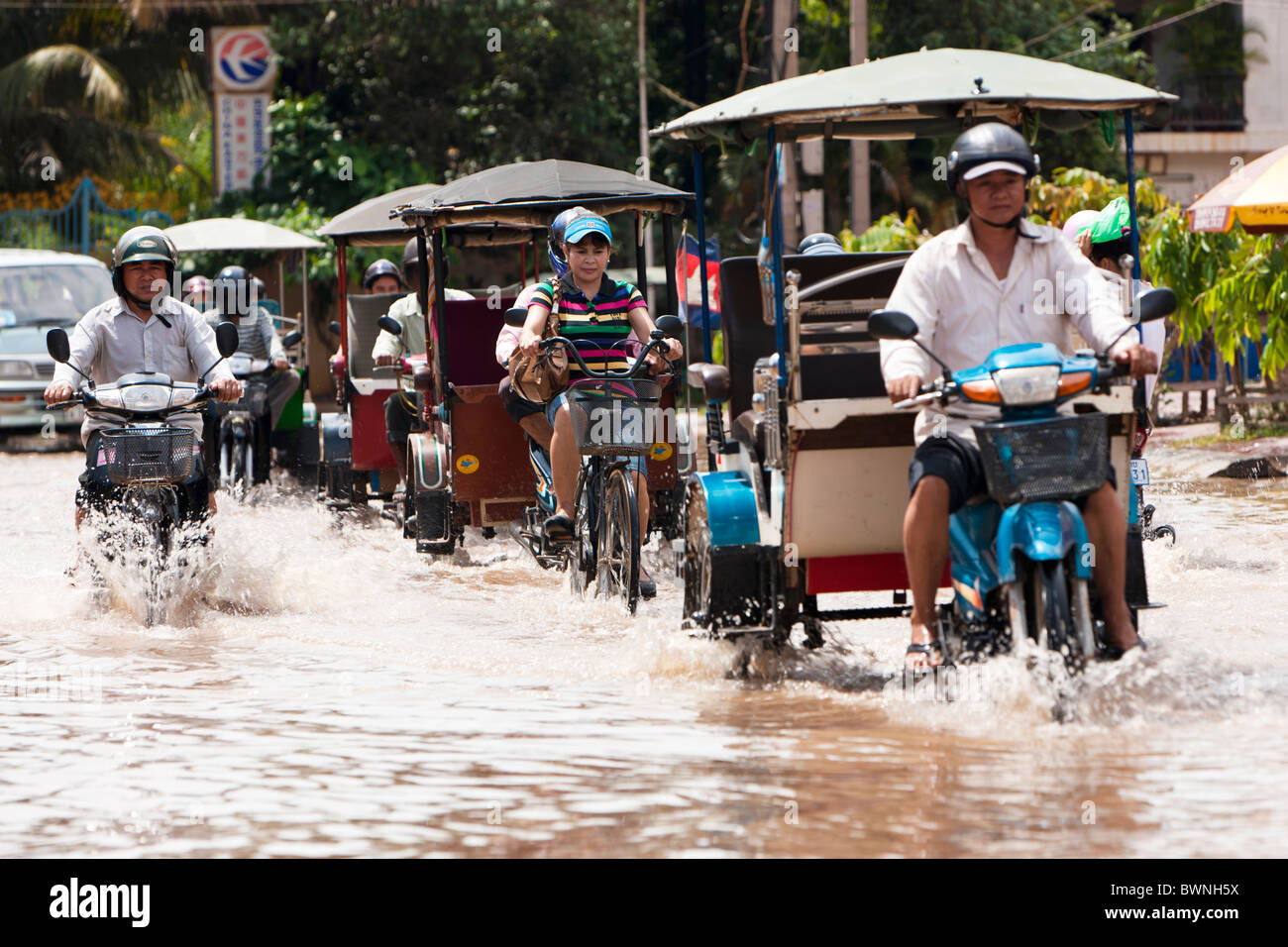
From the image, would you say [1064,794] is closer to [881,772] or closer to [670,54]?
[881,772]

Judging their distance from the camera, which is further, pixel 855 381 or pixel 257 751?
pixel 855 381

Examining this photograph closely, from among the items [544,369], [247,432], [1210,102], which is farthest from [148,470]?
[1210,102]

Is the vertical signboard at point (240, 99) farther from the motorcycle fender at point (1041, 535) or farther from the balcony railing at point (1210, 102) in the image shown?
the motorcycle fender at point (1041, 535)

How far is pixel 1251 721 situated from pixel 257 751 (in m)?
2.98

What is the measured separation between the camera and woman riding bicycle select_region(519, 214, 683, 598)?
26.1 feet

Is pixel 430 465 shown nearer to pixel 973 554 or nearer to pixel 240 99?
pixel 973 554

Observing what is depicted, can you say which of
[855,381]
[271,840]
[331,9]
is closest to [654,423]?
[855,381]

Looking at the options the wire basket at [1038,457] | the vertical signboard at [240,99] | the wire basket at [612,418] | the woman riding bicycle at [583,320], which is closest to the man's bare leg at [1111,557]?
the wire basket at [1038,457]

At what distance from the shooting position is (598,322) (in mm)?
8109

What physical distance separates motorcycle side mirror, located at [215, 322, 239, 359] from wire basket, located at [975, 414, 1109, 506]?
3.50 m

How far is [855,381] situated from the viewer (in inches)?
259

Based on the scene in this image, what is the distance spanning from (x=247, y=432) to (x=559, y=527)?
488 centimetres

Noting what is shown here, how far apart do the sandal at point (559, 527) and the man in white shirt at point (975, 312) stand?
106 inches

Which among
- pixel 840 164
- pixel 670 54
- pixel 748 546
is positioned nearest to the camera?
pixel 748 546
